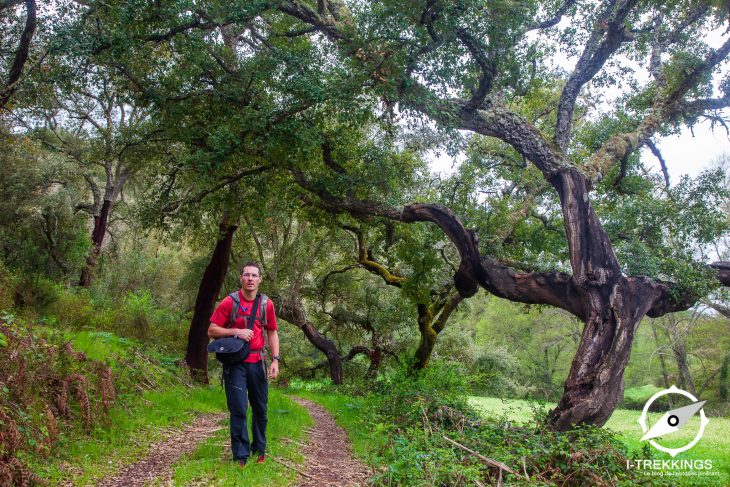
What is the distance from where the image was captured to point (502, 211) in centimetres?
1107

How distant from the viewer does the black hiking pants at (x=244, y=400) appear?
4719 mm

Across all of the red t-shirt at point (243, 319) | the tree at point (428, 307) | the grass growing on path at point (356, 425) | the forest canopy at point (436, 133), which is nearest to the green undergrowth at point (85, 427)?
the grass growing on path at point (356, 425)

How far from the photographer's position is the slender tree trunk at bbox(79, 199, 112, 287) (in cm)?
1720

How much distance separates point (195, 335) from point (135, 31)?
6957 millimetres

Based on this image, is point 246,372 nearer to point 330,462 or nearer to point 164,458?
point 164,458

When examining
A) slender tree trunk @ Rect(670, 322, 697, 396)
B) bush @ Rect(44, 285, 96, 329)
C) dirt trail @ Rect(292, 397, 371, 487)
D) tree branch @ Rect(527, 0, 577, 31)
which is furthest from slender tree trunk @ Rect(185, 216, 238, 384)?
slender tree trunk @ Rect(670, 322, 697, 396)

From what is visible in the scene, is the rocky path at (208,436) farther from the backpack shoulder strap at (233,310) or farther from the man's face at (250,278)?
the man's face at (250,278)

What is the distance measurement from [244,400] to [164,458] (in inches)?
43.2

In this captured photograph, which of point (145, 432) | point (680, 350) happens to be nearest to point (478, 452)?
point (145, 432)

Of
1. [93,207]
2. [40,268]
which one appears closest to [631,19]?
[40,268]

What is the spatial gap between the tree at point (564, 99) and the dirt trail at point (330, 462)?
9.72ft

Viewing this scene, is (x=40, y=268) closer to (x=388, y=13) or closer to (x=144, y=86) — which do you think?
(x=144, y=86)

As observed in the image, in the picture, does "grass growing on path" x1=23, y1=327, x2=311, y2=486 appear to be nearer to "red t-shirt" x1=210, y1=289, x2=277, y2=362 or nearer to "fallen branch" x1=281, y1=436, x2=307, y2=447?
"fallen branch" x1=281, y1=436, x2=307, y2=447

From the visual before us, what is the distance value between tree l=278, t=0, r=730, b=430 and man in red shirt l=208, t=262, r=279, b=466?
3944 mm
